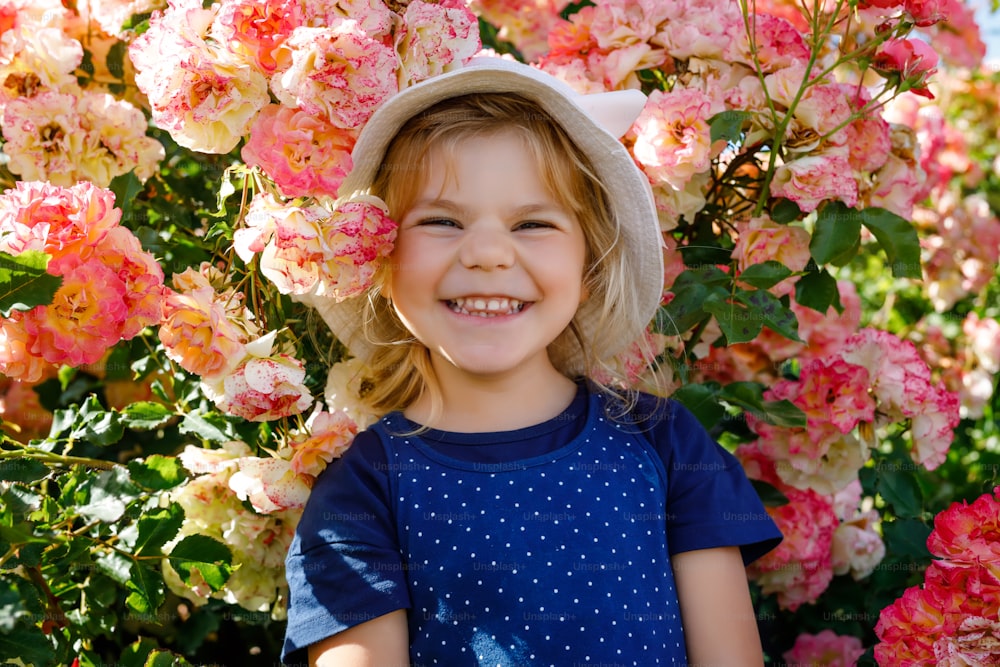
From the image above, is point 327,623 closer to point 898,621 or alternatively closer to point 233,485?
point 233,485

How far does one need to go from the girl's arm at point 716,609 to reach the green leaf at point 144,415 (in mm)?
920

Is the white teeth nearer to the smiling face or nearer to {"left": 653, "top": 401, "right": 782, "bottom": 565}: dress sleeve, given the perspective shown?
the smiling face

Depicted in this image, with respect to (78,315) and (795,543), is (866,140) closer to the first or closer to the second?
(795,543)

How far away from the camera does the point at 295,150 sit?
1.51m

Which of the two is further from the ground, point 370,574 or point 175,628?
point 370,574

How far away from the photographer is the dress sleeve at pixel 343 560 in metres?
1.56

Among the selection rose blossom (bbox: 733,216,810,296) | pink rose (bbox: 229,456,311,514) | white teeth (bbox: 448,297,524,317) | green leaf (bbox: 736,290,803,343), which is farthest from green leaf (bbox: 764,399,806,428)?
pink rose (bbox: 229,456,311,514)

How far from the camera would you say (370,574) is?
5.18 ft

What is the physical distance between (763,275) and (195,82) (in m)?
1.02

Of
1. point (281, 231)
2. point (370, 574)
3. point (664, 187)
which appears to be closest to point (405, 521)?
point (370, 574)

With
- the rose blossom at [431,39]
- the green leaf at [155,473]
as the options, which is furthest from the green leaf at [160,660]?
the rose blossom at [431,39]

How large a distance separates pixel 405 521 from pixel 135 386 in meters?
1.14

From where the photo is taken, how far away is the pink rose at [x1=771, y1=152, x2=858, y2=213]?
1.88 meters

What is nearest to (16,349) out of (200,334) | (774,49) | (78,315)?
(78,315)
